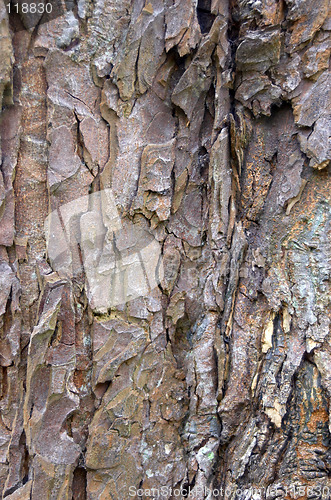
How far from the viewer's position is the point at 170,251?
1.29 m

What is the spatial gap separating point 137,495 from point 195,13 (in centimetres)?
159

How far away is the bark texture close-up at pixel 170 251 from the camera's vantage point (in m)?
1.15

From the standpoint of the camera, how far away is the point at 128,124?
129cm

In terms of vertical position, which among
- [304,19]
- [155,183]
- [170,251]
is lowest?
[170,251]

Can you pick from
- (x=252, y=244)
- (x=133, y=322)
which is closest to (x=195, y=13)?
(x=252, y=244)

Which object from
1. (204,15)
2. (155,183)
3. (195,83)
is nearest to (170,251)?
(155,183)

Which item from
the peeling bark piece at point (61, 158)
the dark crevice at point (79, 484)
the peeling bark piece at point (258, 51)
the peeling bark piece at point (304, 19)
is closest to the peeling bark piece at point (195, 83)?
the peeling bark piece at point (258, 51)

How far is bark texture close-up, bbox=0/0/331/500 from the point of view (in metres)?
1.15

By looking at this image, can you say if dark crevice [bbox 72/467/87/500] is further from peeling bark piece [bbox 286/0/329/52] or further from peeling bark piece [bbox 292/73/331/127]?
peeling bark piece [bbox 286/0/329/52]

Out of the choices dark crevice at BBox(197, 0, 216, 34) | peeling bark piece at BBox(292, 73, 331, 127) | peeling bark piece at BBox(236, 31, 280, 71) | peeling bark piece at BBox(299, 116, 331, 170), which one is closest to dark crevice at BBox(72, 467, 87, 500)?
peeling bark piece at BBox(299, 116, 331, 170)

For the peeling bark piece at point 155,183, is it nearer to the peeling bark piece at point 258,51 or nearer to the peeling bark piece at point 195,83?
the peeling bark piece at point 195,83

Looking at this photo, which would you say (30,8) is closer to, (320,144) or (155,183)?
(155,183)

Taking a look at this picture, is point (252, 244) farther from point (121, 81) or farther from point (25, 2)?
point (25, 2)

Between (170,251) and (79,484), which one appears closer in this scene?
(79,484)
